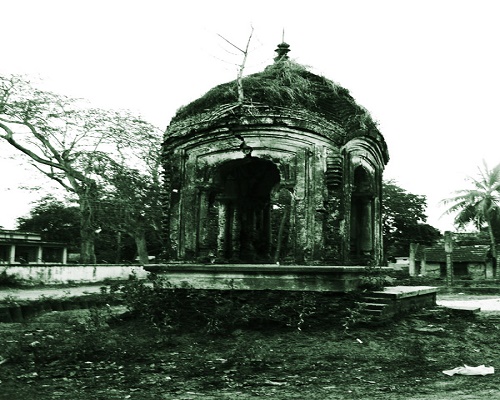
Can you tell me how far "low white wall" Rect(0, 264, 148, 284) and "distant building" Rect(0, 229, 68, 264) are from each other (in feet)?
43.3

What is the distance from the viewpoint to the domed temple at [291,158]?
821 cm

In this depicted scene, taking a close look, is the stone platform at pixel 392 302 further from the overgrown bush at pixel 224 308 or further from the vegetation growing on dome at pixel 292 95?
the vegetation growing on dome at pixel 292 95

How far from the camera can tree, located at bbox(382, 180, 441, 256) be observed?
41.9 m

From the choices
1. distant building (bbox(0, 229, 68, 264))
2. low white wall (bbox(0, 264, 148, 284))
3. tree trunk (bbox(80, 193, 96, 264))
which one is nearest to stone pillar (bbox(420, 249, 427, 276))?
low white wall (bbox(0, 264, 148, 284))

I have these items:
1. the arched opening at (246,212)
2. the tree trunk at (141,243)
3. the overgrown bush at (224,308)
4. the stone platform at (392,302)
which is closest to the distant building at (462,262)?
the tree trunk at (141,243)

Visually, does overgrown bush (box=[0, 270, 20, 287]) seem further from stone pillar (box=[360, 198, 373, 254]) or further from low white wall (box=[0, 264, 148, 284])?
stone pillar (box=[360, 198, 373, 254])

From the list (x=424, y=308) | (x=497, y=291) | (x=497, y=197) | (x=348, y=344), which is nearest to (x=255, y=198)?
(x=424, y=308)

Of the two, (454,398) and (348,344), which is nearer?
(454,398)

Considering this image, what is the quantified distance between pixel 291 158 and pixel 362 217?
2.09 m

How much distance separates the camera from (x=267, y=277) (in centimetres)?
740

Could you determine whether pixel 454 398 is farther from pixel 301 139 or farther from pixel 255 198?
pixel 255 198

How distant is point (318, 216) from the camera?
817 centimetres

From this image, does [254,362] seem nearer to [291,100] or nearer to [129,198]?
[291,100]

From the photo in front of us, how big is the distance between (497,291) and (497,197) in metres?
13.9
